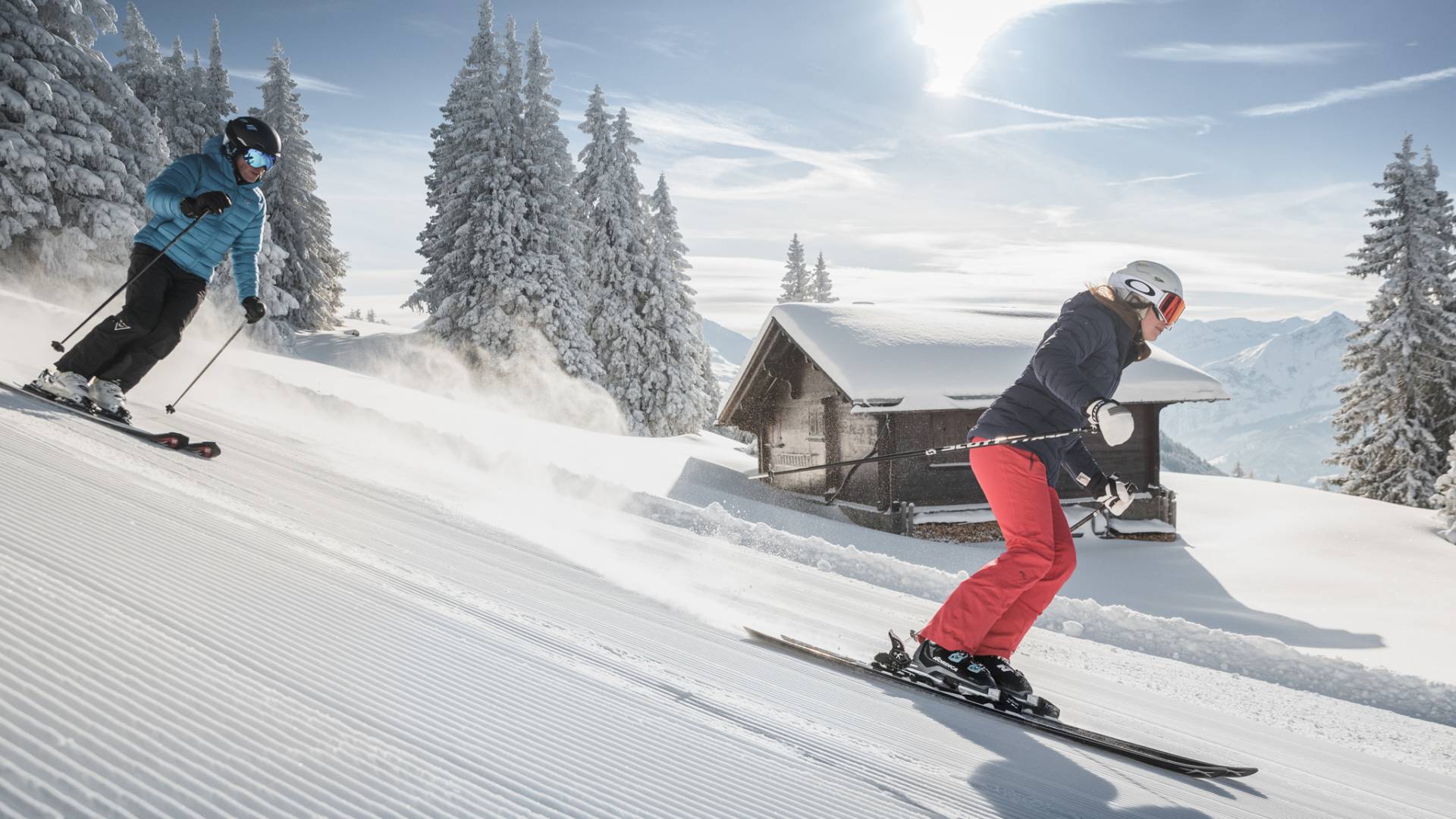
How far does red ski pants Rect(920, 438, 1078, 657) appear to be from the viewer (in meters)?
3.98

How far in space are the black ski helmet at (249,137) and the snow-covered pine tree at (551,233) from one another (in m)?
24.2

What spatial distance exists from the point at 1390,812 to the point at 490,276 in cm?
3004

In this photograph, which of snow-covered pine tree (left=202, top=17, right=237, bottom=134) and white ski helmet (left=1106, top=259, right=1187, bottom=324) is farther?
snow-covered pine tree (left=202, top=17, right=237, bottom=134)

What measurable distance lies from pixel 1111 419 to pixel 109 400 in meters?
6.70

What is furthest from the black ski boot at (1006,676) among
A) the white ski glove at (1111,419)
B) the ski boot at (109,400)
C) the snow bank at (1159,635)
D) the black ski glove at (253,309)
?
the ski boot at (109,400)

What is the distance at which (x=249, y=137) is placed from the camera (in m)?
5.99

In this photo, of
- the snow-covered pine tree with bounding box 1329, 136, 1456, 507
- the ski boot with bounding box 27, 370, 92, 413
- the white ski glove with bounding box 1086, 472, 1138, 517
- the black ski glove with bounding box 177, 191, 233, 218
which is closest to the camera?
the white ski glove with bounding box 1086, 472, 1138, 517

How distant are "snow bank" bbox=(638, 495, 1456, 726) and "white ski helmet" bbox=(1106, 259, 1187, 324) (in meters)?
4.36

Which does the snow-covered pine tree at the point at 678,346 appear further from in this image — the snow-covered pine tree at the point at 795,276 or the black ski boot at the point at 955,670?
the black ski boot at the point at 955,670

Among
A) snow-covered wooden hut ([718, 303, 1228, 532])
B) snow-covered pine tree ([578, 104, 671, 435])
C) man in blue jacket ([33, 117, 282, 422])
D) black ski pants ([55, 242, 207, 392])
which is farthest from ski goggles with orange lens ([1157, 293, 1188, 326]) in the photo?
snow-covered pine tree ([578, 104, 671, 435])

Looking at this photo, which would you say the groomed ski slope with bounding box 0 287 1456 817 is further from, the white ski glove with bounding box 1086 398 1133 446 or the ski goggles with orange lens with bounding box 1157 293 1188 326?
the ski goggles with orange lens with bounding box 1157 293 1188 326

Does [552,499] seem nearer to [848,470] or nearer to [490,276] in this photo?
[848,470]

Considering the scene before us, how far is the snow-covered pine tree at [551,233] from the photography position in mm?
30422

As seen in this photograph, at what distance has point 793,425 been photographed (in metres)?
20.2
